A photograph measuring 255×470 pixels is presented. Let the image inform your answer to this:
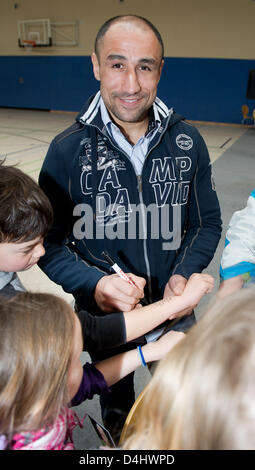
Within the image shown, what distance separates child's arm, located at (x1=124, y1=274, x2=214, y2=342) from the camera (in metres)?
1.07

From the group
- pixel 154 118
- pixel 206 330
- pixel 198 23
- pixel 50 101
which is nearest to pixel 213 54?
pixel 198 23

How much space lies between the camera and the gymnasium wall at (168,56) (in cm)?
955

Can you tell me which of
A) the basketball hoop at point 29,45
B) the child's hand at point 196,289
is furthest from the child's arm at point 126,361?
the basketball hoop at point 29,45

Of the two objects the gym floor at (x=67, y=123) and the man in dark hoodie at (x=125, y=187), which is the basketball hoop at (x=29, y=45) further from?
the man in dark hoodie at (x=125, y=187)

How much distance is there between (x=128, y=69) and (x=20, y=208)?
1.97ft

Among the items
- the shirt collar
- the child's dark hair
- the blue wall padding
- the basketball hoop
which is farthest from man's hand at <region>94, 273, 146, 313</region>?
the basketball hoop

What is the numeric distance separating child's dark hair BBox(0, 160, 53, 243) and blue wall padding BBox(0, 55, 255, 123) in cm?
1048

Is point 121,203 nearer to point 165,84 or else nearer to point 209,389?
point 209,389

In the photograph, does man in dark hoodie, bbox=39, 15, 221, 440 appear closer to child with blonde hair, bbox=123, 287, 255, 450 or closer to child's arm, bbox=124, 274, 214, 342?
child's arm, bbox=124, 274, 214, 342

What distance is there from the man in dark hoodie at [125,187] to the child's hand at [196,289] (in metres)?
0.03

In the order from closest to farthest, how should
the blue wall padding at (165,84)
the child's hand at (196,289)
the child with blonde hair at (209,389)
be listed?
1. the child with blonde hair at (209,389)
2. the child's hand at (196,289)
3. the blue wall padding at (165,84)

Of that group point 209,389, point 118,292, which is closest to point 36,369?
point 209,389
